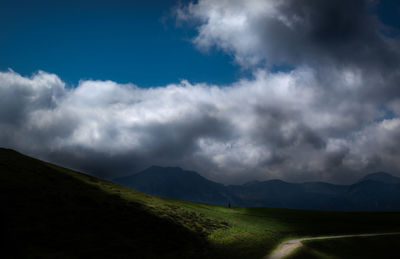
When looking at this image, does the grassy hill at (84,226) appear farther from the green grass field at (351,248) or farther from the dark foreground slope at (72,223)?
the green grass field at (351,248)

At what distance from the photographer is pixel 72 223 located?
29.2m

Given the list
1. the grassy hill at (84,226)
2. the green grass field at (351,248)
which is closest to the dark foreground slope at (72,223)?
the grassy hill at (84,226)

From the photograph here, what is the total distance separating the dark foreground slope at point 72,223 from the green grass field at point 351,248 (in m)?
17.2

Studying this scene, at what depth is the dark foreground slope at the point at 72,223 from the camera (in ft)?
76.3

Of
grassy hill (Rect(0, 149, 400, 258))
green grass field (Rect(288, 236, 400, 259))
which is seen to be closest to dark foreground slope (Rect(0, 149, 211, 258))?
grassy hill (Rect(0, 149, 400, 258))

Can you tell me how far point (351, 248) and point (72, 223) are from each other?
149 ft

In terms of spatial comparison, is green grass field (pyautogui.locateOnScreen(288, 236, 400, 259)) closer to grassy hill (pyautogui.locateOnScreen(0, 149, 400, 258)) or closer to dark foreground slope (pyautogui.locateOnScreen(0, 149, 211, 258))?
grassy hill (pyautogui.locateOnScreen(0, 149, 400, 258))

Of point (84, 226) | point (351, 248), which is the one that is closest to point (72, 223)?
point (84, 226)

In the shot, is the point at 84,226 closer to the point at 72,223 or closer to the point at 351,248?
the point at 72,223

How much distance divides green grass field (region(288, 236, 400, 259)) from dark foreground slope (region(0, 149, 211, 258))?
17.2 meters

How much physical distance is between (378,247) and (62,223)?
51790mm

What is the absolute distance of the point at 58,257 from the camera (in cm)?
2084

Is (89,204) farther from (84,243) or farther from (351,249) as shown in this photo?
(351,249)

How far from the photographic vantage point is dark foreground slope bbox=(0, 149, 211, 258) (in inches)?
915
